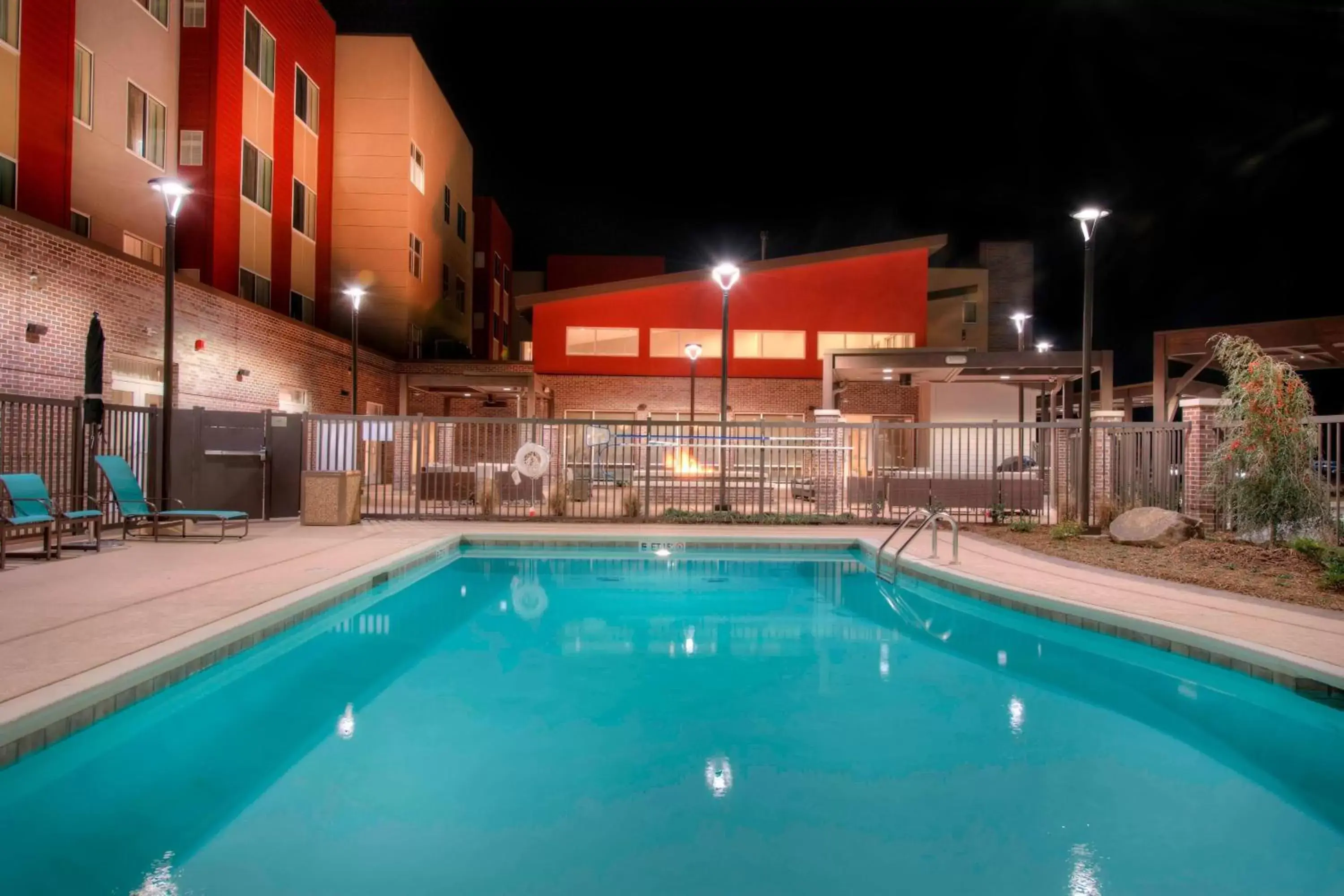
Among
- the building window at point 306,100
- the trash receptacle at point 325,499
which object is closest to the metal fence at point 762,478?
the trash receptacle at point 325,499

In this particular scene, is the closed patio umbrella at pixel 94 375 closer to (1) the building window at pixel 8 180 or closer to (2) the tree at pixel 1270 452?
(1) the building window at pixel 8 180

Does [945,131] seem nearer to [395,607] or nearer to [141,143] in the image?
[141,143]

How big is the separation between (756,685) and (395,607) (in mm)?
4083

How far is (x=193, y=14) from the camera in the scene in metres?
20.1

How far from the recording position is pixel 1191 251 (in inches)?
1606

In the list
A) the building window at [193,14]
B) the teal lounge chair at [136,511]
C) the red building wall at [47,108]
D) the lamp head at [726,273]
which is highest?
the building window at [193,14]

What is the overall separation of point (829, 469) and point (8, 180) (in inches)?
621

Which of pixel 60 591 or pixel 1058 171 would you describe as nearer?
pixel 60 591

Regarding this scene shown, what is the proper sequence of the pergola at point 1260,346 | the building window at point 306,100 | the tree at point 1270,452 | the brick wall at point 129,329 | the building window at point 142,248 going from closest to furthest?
1. the tree at point 1270,452
2. the brick wall at point 129,329
3. the building window at point 142,248
4. the pergola at point 1260,346
5. the building window at point 306,100

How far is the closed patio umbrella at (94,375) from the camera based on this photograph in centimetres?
1081

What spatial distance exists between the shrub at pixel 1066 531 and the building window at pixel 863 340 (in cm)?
1470

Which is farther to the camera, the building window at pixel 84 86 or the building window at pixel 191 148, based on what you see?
the building window at pixel 191 148

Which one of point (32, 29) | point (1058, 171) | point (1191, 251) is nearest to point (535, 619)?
point (32, 29)

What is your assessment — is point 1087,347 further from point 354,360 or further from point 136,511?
point 354,360
